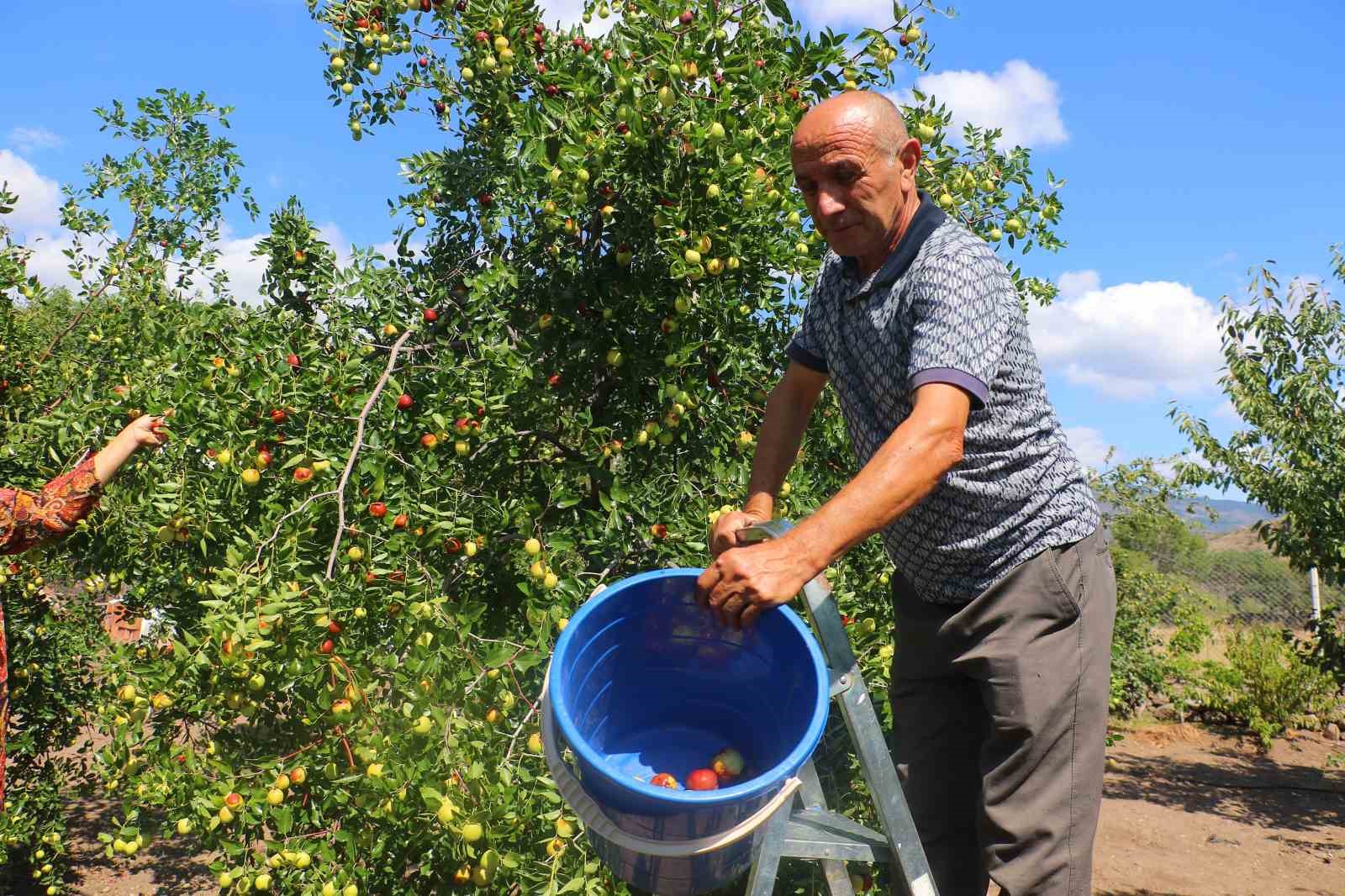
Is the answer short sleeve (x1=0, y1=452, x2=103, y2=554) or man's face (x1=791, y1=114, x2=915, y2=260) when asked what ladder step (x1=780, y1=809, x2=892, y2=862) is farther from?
short sleeve (x1=0, y1=452, x2=103, y2=554)

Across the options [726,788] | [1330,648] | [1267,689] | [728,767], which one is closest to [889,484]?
[726,788]

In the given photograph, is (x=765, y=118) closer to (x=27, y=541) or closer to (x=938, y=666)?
(x=938, y=666)

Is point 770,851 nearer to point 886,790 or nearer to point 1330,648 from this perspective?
point 886,790

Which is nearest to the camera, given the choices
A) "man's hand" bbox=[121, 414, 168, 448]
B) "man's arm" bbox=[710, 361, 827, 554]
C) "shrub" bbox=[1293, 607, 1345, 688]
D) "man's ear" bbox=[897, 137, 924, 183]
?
"man's ear" bbox=[897, 137, 924, 183]

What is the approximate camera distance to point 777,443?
6.08 ft

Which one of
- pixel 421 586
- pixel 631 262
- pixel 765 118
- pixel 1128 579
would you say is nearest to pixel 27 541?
pixel 421 586

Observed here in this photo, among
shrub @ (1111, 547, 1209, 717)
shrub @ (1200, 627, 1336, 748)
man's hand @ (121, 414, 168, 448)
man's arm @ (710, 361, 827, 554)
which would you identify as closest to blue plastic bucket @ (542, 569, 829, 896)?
man's arm @ (710, 361, 827, 554)

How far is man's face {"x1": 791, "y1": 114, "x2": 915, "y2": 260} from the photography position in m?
1.52

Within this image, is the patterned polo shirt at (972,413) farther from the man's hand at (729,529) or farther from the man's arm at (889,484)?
the man's hand at (729,529)

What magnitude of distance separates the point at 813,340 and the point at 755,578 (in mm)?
705

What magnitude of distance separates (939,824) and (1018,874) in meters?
0.21

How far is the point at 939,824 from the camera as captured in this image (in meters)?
1.74

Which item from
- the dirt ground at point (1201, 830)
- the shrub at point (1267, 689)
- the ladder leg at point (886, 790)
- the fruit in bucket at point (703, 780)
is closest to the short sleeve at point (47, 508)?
the fruit in bucket at point (703, 780)

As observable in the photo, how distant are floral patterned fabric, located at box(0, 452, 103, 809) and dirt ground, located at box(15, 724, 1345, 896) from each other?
2.24m
